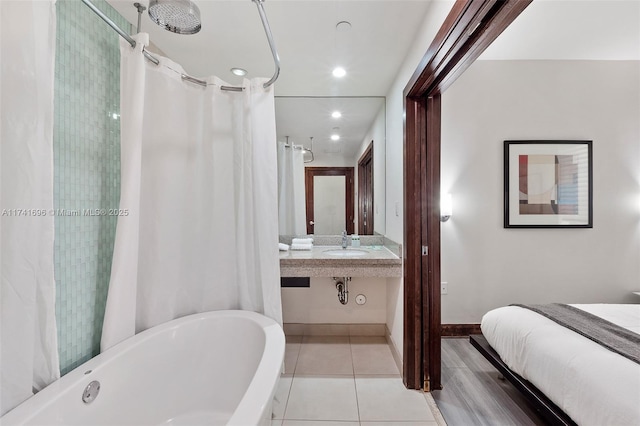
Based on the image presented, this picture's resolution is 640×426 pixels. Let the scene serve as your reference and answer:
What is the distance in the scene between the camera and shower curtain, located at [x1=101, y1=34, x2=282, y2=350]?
1.39m

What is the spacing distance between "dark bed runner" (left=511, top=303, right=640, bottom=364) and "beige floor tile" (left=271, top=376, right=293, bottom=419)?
168cm

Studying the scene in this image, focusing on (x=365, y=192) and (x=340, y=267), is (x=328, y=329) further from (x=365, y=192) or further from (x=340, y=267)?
(x=365, y=192)

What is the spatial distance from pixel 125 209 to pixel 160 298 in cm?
56

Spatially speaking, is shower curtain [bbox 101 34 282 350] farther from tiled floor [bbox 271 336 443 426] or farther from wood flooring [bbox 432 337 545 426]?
wood flooring [bbox 432 337 545 426]

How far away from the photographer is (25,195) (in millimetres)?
814

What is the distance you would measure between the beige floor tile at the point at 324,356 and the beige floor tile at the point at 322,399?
A: 0.09 m

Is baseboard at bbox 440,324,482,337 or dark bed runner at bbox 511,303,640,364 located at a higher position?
dark bed runner at bbox 511,303,640,364

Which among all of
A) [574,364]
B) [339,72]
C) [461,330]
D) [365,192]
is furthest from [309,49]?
[461,330]

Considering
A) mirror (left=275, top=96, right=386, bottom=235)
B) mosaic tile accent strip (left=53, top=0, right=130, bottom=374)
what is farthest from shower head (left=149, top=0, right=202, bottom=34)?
mirror (left=275, top=96, right=386, bottom=235)

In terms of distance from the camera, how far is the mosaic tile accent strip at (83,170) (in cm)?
109

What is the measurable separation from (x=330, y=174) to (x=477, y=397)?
83.5 inches

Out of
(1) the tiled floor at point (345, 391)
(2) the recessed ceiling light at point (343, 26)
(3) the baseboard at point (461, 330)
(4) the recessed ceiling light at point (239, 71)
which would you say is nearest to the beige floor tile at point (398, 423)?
(1) the tiled floor at point (345, 391)

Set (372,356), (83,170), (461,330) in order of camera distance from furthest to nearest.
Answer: (461,330) < (372,356) < (83,170)

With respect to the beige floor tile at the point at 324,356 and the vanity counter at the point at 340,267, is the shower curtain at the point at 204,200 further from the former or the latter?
the beige floor tile at the point at 324,356
